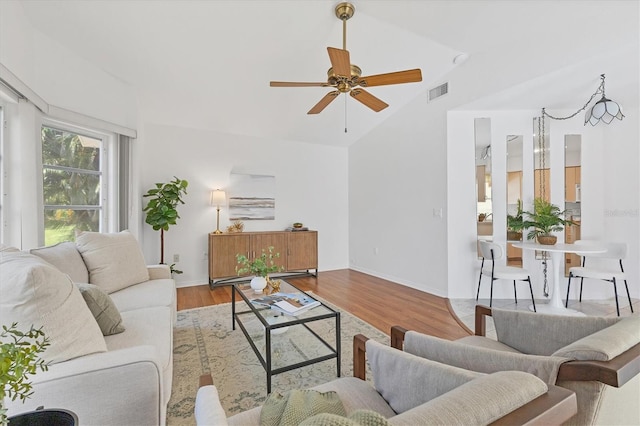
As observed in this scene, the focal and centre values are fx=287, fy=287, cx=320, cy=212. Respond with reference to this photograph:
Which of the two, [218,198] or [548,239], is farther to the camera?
[218,198]

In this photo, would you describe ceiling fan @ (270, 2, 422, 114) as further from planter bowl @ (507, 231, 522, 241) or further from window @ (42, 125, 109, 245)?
planter bowl @ (507, 231, 522, 241)

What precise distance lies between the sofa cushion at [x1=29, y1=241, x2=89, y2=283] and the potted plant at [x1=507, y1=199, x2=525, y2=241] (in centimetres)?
462

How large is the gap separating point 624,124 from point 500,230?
76.6 inches

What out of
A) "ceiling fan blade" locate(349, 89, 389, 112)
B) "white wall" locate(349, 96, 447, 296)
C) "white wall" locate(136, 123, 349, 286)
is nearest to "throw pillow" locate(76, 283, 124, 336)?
"ceiling fan blade" locate(349, 89, 389, 112)

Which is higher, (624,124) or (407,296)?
(624,124)

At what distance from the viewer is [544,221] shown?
11.1ft

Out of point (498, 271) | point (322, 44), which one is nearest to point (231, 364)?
point (498, 271)

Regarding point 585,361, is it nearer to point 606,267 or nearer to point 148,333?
point 148,333

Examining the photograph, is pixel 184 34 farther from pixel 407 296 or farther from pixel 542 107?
pixel 542 107

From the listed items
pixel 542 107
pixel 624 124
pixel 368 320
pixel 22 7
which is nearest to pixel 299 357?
pixel 368 320

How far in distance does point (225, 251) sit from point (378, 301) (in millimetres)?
2377

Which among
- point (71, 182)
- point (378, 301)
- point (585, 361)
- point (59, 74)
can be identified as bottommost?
point (378, 301)

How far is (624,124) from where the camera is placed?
3.59 meters

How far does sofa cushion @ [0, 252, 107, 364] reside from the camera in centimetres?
106
